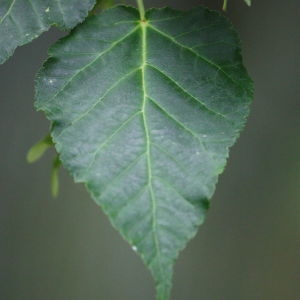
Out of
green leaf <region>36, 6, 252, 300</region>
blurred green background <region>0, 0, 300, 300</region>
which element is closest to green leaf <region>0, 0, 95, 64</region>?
green leaf <region>36, 6, 252, 300</region>

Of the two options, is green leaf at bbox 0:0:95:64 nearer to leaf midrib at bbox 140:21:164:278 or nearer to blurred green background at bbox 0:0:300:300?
leaf midrib at bbox 140:21:164:278

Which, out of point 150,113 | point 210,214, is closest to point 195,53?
point 150,113

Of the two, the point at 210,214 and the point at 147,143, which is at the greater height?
the point at 147,143

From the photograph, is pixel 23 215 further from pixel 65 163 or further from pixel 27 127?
pixel 65 163

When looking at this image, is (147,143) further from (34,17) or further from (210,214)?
(210,214)

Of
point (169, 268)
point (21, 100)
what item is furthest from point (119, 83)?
point (21, 100)
